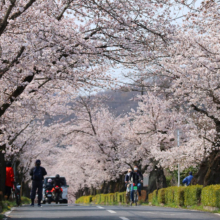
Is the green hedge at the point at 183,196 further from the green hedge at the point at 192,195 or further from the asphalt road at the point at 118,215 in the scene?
the asphalt road at the point at 118,215

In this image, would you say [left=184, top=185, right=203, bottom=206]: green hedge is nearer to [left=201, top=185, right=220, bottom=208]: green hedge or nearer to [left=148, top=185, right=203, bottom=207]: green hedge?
[left=148, top=185, right=203, bottom=207]: green hedge

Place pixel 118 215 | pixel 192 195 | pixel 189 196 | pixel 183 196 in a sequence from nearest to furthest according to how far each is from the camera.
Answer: pixel 118 215 → pixel 192 195 → pixel 189 196 → pixel 183 196

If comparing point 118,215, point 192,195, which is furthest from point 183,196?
point 118,215

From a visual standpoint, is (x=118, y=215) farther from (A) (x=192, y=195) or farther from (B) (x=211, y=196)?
(A) (x=192, y=195)

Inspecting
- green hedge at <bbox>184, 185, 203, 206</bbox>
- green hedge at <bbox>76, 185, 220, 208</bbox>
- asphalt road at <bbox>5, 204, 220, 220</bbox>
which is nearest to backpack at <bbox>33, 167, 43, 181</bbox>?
asphalt road at <bbox>5, 204, 220, 220</bbox>

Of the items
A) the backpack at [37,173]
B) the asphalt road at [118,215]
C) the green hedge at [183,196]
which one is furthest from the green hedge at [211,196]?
the backpack at [37,173]

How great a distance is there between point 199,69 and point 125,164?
1870 cm

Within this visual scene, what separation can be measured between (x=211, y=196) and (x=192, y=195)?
8.39 feet

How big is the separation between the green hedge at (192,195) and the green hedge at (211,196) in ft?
3.44

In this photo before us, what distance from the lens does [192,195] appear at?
58.3 ft

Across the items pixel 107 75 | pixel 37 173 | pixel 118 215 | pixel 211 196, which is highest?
pixel 107 75

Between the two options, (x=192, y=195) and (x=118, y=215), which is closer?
(x=118, y=215)

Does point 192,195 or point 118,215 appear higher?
point 192,195

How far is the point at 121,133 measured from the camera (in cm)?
3547
